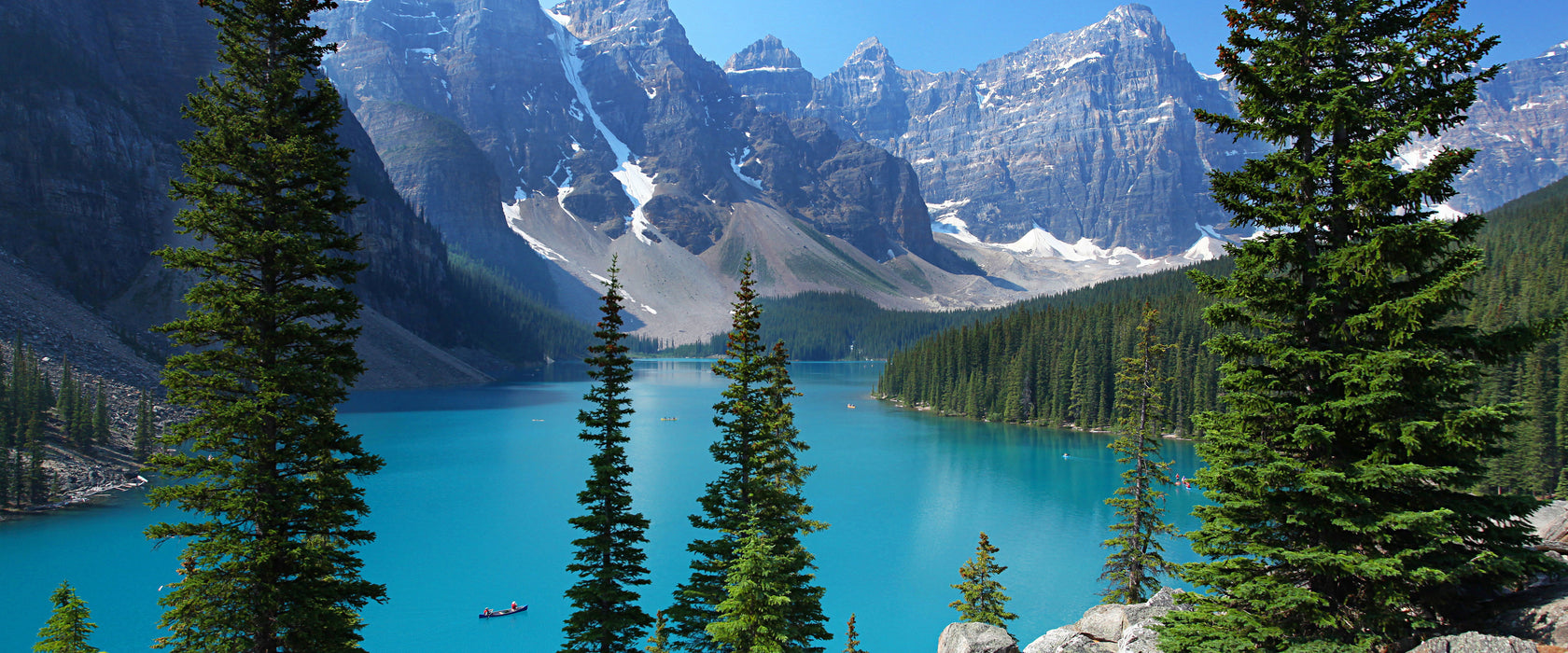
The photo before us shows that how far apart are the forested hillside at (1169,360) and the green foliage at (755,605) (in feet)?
197

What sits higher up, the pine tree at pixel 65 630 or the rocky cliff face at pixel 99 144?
the rocky cliff face at pixel 99 144

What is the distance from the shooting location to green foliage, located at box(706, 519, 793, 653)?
55.5ft

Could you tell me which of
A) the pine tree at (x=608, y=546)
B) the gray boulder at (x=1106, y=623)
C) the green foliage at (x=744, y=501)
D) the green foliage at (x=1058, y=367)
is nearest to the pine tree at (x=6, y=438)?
the pine tree at (x=608, y=546)

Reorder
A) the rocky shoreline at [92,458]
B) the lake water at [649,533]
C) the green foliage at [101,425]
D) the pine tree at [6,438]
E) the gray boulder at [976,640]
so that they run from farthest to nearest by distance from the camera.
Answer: the green foliage at [101,425]
the rocky shoreline at [92,458]
the pine tree at [6,438]
the lake water at [649,533]
the gray boulder at [976,640]

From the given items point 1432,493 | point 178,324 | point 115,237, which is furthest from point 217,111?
point 115,237

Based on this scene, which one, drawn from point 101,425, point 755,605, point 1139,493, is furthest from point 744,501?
point 101,425

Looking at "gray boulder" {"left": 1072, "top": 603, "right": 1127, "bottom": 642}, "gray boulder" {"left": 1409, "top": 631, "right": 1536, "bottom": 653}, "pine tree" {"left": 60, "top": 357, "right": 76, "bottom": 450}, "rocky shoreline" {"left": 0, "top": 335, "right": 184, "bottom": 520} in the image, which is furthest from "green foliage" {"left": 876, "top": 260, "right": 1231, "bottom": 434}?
"pine tree" {"left": 60, "top": 357, "right": 76, "bottom": 450}

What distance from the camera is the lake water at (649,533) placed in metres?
36.5

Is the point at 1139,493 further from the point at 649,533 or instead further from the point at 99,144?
the point at 99,144

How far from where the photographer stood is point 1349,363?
35.3ft

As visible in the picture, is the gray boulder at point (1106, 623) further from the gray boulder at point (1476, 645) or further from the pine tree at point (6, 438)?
the pine tree at point (6, 438)

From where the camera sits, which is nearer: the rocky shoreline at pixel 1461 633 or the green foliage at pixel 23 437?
the rocky shoreline at pixel 1461 633

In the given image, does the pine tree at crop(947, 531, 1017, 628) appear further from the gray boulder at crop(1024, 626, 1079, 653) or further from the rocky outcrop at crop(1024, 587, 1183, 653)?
the rocky outcrop at crop(1024, 587, 1183, 653)

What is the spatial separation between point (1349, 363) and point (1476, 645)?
12.5 ft
